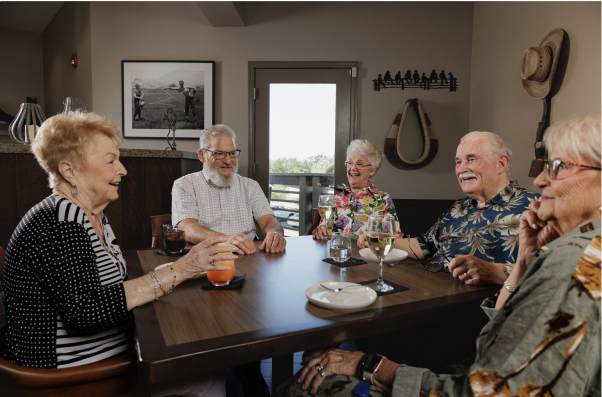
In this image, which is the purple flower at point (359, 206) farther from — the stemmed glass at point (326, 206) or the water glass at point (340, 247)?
the water glass at point (340, 247)

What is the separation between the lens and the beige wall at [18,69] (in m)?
5.41

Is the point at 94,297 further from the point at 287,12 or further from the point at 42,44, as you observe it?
the point at 42,44

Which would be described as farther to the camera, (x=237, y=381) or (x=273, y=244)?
(x=237, y=381)

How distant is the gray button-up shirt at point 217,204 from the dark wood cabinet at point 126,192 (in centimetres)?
59

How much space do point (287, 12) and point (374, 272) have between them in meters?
3.47

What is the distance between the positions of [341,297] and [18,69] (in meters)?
6.40

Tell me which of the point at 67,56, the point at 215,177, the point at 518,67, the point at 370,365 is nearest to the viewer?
the point at 370,365

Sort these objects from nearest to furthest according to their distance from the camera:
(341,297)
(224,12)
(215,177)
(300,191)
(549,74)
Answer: (341,297) < (215,177) < (549,74) < (224,12) < (300,191)

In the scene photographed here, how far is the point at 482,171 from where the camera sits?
5.67 ft

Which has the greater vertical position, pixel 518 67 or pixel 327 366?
pixel 518 67

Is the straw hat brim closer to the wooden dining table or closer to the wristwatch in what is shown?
the wooden dining table

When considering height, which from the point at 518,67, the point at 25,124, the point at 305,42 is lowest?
the point at 25,124

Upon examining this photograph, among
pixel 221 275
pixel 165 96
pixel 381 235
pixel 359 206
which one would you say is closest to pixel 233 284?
pixel 221 275

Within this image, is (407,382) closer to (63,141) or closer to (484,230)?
(484,230)
